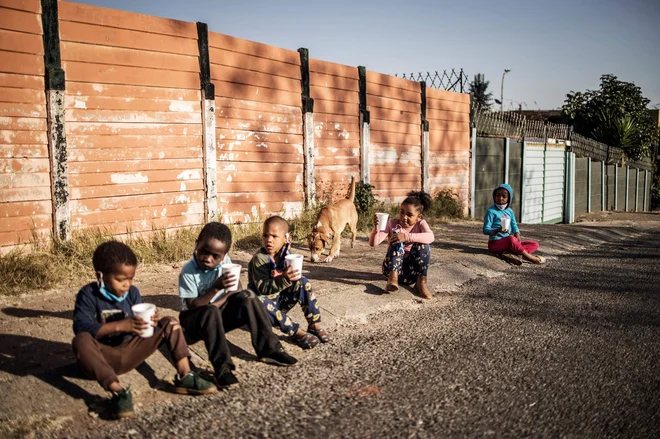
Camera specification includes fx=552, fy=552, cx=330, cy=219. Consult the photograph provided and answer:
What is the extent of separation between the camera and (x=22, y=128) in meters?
5.93

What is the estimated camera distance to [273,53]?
8734 mm

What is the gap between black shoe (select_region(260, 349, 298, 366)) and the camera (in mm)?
3703

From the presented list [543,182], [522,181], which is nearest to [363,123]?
[522,181]

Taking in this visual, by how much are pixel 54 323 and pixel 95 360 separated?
1.48 m

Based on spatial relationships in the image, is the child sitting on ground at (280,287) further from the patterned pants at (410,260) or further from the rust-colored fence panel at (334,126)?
the rust-colored fence panel at (334,126)

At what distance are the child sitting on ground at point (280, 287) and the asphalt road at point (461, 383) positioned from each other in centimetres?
19

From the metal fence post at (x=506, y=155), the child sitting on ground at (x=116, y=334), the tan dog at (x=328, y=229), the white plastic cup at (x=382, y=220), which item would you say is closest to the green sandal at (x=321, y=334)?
the child sitting on ground at (x=116, y=334)

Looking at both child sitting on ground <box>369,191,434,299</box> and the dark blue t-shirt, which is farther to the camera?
child sitting on ground <box>369,191,434,299</box>

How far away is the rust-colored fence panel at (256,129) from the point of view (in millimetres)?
7957

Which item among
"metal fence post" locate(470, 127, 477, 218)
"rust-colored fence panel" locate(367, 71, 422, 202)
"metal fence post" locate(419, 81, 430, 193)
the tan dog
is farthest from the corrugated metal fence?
"metal fence post" locate(470, 127, 477, 218)

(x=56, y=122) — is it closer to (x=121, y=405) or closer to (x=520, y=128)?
(x=121, y=405)

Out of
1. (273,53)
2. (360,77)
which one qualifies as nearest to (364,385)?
(273,53)

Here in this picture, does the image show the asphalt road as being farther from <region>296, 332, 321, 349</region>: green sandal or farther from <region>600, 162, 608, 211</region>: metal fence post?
<region>600, 162, 608, 211</region>: metal fence post

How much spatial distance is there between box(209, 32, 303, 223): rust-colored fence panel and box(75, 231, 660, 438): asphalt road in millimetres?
3919
